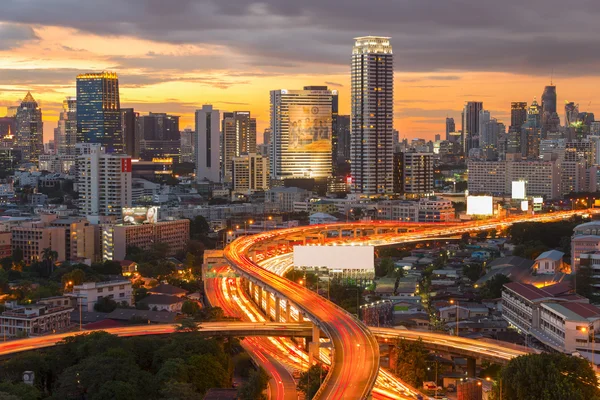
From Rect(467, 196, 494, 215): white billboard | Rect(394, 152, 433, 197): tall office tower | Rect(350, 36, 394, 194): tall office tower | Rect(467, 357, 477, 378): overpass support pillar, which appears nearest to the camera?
Rect(467, 357, 477, 378): overpass support pillar

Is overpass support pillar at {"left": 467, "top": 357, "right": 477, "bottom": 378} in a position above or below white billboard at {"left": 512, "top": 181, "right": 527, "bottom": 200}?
below

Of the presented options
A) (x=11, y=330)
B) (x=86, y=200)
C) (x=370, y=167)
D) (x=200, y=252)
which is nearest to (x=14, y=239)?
(x=200, y=252)

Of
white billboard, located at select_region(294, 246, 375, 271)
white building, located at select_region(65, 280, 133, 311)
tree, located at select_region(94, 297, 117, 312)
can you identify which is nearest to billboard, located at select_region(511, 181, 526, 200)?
white billboard, located at select_region(294, 246, 375, 271)

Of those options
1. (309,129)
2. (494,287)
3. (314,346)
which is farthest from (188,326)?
(309,129)

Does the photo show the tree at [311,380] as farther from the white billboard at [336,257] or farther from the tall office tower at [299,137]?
the tall office tower at [299,137]

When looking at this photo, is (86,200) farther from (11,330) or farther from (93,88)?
(93,88)

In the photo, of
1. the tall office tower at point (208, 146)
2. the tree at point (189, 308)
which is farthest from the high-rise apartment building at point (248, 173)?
the tree at point (189, 308)

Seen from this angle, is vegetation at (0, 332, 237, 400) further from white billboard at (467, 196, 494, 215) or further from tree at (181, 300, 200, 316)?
white billboard at (467, 196, 494, 215)
